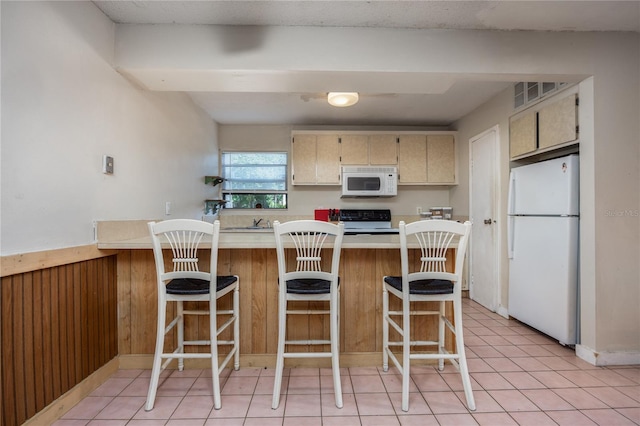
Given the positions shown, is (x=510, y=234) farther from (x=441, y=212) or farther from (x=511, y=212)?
(x=441, y=212)

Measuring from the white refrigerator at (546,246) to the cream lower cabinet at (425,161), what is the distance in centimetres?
137

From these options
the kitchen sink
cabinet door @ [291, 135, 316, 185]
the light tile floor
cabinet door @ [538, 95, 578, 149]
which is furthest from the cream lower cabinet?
the light tile floor

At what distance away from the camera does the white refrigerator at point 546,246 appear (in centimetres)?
237

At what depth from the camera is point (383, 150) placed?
430 cm

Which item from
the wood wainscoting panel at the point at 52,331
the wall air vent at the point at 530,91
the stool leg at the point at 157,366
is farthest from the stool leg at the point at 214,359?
the wall air vent at the point at 530,91

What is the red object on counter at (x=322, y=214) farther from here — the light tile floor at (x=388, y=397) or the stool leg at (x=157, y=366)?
the stool leg at (x=157, y=366)

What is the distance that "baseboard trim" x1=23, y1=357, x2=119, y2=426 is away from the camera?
1536 mm

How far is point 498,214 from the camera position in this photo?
3320 millimetres

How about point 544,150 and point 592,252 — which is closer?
point 592,252

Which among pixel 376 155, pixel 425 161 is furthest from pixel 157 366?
pixel 425 161

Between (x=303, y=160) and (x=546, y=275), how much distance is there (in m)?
3.04

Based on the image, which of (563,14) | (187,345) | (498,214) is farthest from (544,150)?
(187,345)

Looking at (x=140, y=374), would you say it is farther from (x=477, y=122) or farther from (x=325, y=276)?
(x=477, y=122)

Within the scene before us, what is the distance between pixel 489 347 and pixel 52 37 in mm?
3604
